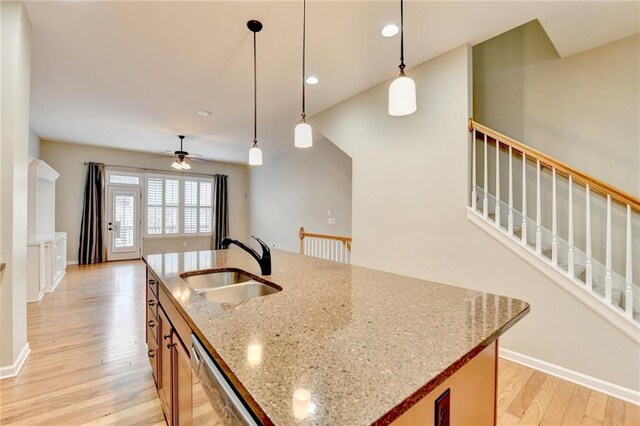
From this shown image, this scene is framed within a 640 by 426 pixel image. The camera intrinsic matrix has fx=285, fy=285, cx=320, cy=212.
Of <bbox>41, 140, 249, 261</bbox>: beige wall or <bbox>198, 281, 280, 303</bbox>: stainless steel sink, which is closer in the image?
<bbox>198, 281, 280, 303</bbox>: stainless steel sink

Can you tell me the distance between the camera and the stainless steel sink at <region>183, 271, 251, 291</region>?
1811 mm

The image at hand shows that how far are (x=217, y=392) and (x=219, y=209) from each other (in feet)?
26.8

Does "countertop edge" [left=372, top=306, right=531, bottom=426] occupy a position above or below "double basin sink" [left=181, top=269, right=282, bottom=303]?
above

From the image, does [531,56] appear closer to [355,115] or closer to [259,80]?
[355,115]

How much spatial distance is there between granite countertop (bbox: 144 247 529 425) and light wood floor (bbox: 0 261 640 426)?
1.13 meters

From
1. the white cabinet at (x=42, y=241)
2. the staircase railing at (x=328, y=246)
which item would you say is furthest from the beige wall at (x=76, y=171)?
the staircase railing at (x=328, y=246)

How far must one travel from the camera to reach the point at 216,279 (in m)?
1.89

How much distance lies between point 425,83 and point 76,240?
7.87 meters

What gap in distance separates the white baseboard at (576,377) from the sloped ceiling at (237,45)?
2725mm

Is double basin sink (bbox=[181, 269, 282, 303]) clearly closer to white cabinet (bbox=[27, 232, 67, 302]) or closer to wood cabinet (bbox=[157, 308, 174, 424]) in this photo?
wood cabinet (bbox=[157, 308, 174, 424])

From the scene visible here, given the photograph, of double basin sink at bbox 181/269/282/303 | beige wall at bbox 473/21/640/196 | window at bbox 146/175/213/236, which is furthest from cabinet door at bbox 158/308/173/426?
window at bbox 146/175/213/236

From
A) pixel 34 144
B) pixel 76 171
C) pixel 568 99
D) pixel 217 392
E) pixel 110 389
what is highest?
pixel 34 144

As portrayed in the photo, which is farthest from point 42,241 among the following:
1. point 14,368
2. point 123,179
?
point 123,179

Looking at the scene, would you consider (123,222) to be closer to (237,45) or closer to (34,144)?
(34,144)
